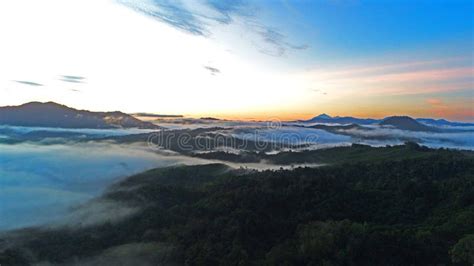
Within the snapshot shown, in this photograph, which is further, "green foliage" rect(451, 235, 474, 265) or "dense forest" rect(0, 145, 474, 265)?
"dense forest" rect(0, 145, 474, 265)

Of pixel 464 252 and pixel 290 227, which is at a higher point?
pixel 464 252

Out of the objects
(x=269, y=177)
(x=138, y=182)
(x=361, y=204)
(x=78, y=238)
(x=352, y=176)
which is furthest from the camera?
(x=138, y=182)

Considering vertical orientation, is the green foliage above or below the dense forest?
above

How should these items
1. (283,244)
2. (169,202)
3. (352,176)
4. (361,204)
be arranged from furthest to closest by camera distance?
(352,176), (169,202), (361,204), (283,244)

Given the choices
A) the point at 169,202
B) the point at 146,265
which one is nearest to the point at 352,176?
the point at 169,202

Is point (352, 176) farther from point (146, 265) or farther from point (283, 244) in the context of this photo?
point (146, 265)

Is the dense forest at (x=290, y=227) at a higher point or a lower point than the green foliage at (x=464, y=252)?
lower

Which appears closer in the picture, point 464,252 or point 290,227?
point 464,252

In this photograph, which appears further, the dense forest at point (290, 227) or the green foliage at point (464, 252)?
the dense forest at point (290, 227)
